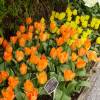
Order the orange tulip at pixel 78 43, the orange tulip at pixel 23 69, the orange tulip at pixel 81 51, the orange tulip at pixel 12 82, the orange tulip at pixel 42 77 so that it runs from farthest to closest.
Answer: the orange tulip at pixel 78 43, the orange tulip at pixel 81 51, the orange tulip at pixel 23 69, the orange tulip at pixel 42 77, the orange tulip at pixel 12 82

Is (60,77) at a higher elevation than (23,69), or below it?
below

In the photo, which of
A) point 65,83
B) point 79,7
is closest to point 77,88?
point 65,83

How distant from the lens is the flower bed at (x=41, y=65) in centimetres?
A: 438

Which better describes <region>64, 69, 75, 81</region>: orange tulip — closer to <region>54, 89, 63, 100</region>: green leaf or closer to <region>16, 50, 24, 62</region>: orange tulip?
<region>54, 89, 63, 100</region>: green leaf

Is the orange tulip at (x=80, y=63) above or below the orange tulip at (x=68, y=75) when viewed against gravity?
above

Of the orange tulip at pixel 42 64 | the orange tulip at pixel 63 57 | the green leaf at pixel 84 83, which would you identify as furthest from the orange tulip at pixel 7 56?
the green leaf at pixel 84 83

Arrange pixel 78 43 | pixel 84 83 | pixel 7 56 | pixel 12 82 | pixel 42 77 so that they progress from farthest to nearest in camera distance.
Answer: pixel 78 43 < pixel 84 83 < pixel 7 56 < pixel 42 77 < pixel 12 82

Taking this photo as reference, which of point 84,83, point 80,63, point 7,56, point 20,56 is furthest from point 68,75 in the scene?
point 7,56

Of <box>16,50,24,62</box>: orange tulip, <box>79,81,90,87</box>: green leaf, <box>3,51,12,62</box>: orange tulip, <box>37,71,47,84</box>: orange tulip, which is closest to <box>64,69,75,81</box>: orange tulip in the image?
<box>37,71,47,84</box>: orange tulip

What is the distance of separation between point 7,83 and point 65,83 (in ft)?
2.60

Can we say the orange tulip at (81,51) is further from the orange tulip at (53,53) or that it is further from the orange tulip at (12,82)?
the orange tulip at (12,82)

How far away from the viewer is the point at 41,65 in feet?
14.8

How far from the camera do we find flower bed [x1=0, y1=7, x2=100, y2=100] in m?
4.38

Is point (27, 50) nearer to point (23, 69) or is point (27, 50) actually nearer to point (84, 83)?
point (23, 69)
